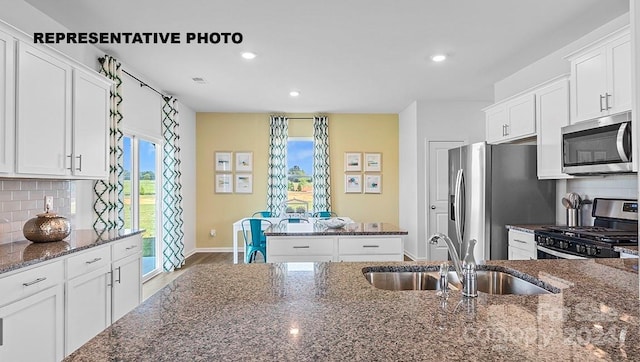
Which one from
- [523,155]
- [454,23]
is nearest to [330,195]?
[523,155]

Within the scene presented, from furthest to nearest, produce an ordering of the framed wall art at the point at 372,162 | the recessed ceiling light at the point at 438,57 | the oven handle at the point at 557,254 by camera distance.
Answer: the framed wall art at the point at 372,162 < the recessed ceiling light at the point at 438,57 < the oven handle at the point at 557,254

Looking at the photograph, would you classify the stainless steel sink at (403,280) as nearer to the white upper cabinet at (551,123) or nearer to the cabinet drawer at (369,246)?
the cabinet drawer at (369,246)

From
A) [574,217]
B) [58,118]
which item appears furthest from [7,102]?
[574,217]

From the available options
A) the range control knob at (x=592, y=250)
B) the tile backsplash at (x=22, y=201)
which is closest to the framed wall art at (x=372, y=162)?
the range control knob at (x=592, y=250)

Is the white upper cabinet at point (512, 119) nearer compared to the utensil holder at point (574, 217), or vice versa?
the utensil holder at point (574, 217)

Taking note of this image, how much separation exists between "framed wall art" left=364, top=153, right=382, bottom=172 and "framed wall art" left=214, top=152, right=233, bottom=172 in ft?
8.09

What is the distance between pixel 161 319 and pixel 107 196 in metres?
3.11

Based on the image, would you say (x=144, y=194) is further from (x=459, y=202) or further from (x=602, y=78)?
(x=602, y=78)

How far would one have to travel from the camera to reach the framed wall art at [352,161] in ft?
22.7

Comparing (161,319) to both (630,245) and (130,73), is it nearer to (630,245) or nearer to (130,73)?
(630,245)

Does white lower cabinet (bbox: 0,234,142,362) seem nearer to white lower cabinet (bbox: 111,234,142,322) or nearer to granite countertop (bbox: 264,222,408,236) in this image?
white lower cabinet (bbox: 111,234,142,322)

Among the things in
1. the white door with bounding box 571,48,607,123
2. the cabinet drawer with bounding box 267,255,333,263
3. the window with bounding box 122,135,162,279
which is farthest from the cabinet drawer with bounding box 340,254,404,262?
the window with bounding box 122,135,162,279

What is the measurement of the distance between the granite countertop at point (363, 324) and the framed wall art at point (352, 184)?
543cm

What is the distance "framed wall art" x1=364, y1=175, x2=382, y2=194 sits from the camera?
6.95m
